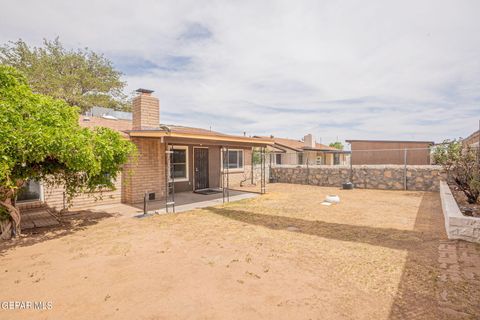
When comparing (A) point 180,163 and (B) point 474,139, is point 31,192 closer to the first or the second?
(A) point 180,163

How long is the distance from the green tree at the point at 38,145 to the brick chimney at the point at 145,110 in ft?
10.4

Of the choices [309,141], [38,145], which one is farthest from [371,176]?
[309,141]

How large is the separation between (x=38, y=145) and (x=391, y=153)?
22549mm

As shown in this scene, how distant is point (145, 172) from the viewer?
31.1 feet

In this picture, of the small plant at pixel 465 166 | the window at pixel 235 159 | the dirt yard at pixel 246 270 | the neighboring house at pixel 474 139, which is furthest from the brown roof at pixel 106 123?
the neighboring house at pixel 474 139

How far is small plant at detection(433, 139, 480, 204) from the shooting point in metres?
7.38

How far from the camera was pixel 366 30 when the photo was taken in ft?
29.6

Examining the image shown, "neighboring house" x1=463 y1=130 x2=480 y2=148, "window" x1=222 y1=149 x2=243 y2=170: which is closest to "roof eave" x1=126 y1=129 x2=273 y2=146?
"window" x1=222 y1=149 x2=243 y2=170

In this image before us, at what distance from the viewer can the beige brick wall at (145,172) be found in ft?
30.3

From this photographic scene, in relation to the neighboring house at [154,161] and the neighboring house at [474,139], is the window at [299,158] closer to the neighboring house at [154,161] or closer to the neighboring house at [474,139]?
the neighboring house at [474,139]

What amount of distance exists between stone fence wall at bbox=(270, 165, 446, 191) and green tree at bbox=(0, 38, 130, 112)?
1778 centimetres

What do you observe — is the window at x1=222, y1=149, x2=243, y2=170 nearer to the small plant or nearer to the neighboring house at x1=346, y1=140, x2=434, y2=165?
the neighboring house at x1=346, y1=140, x2=434, y2=165


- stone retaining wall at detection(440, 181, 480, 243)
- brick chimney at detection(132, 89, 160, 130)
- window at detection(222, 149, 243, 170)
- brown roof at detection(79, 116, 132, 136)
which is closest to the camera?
stone retaining wall at detection(440, 181, 480, 243)

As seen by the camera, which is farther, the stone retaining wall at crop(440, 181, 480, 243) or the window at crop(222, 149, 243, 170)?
the window at crop(222, 149, 243, 170)
